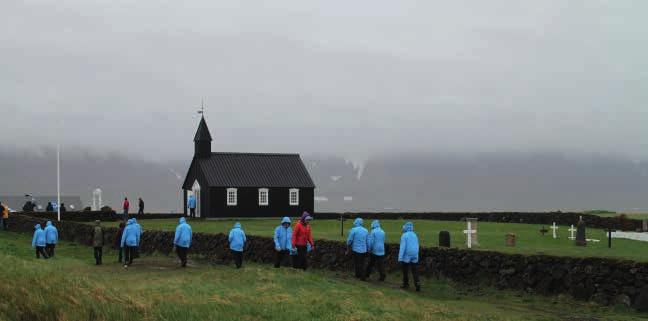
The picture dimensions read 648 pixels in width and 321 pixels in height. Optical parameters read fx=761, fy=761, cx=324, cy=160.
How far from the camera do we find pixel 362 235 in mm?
24969

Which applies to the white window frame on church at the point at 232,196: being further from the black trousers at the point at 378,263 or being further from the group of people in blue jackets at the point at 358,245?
the black trousers at the point at 378,263

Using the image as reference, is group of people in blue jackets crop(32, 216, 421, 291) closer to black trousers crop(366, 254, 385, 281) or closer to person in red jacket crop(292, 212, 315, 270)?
black trousers crop(366, 254, 385, 281)

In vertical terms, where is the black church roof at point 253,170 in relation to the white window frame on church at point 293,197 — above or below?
above

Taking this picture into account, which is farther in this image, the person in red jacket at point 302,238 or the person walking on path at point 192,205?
the person walking on path at point 192,205

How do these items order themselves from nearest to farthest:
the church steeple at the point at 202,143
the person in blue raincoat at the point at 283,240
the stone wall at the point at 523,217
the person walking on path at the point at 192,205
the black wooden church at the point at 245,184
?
the person in blue raincoat at the point at 283,240, the stone wall at the point at 523,217, the person walking on path at the point at 192,205, the black wooden church at the point at 245,184, the church steeple at the point at 202,143

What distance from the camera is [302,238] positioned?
25.1 m

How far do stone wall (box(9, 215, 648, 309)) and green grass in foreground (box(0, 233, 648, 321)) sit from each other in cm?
45

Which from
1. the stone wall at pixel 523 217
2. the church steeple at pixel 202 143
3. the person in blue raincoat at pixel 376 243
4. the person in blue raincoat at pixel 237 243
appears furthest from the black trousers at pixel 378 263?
the church steeple at pixel 202 143

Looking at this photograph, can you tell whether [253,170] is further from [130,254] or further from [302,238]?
[302,238]

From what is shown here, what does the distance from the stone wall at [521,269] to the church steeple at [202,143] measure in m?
33.4

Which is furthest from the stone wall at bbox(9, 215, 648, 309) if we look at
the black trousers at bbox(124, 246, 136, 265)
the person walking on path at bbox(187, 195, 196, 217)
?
the person walking on path at bbox(187, 195, 196, 217)

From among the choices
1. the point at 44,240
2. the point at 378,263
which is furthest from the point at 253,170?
the point at 378,263

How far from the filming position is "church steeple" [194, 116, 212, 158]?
6738cm

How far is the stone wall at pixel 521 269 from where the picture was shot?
2086 centimetres
